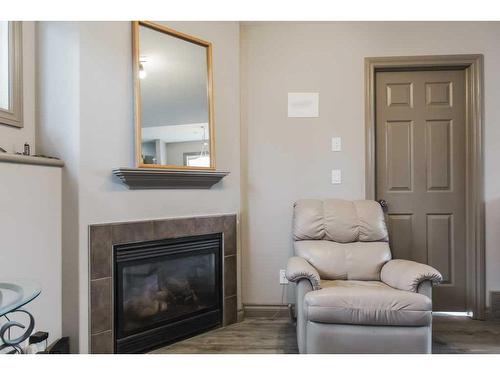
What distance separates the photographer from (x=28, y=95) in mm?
1818

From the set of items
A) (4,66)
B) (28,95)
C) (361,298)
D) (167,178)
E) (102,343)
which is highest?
(4,66)

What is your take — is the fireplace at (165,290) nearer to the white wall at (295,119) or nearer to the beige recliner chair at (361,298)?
the white wall at (295,119)

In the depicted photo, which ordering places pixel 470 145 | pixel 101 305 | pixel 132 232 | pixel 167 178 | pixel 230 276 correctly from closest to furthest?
1. pixel 101 305
2. pixel 132 232
3. pixel 167 178
4. pixel 230 276
5. pixel 470 145

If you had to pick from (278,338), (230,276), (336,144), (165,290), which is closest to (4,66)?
(165,290)

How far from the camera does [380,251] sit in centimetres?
218

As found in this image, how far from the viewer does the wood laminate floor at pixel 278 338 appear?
2.03 metres

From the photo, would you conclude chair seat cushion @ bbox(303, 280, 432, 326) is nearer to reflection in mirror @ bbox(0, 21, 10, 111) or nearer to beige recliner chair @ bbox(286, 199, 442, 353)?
beige recliner chair @ bbox(286, 199, 442, 353)

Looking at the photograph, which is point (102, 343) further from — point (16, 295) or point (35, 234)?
point (16, 295)

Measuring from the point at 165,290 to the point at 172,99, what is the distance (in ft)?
4.31

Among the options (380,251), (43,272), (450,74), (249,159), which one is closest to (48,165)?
(43,272)

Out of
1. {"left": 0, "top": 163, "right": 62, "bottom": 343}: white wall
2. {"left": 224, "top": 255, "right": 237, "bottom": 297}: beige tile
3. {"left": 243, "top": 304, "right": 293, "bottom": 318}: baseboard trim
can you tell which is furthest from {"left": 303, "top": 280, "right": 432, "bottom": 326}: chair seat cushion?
{"left": 0, "top": 163, "right": 62, "bottom": 343}: white wall

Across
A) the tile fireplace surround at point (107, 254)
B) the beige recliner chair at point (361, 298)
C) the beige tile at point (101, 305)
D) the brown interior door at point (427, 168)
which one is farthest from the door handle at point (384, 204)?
the beige tile at point (101, 305)

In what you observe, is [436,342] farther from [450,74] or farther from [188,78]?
[188,78]
